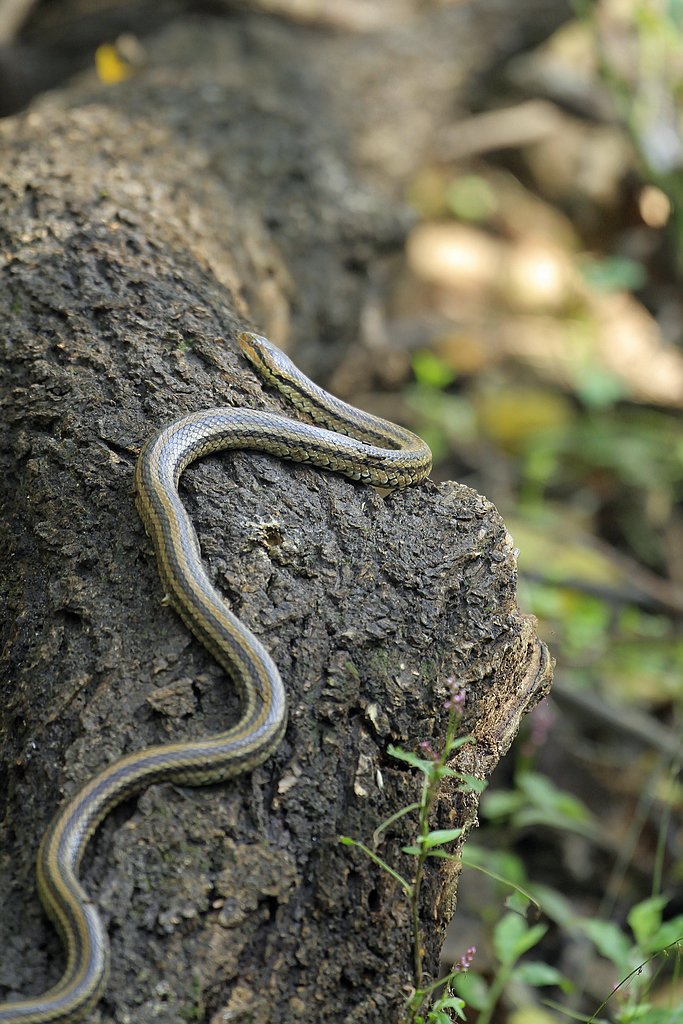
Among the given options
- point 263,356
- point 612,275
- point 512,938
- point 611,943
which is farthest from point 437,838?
point 612,275

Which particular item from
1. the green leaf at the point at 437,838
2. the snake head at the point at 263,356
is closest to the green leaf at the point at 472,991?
the green leaf at the point at 437,838

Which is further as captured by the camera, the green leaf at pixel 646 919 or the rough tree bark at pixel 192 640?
the green leaf at pixel 646 919

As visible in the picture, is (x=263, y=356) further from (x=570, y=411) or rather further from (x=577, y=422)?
(x=570, y=411)

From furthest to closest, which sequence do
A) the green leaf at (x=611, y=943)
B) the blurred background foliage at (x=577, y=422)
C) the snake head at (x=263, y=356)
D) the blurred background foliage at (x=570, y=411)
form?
the blurred background foliage at (x=577, y=422) → the blurred background foliage at (x=570, y=411) → the snake head at (x=263, y=356) → the green leaf at (x=611, y=943)

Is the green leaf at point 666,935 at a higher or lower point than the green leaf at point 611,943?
higher

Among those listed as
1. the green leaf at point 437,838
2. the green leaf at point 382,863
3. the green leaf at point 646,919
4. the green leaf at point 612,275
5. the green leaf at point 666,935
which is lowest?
the green leaf at point 646,919

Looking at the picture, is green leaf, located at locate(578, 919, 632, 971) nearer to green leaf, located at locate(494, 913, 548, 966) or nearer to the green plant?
green leaf, located at locate(494, 913, 548, 966)

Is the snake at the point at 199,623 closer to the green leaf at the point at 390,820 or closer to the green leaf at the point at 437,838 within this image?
the green leaf at the point at 390,820

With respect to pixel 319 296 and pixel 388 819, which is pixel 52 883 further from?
pixel 319 296
